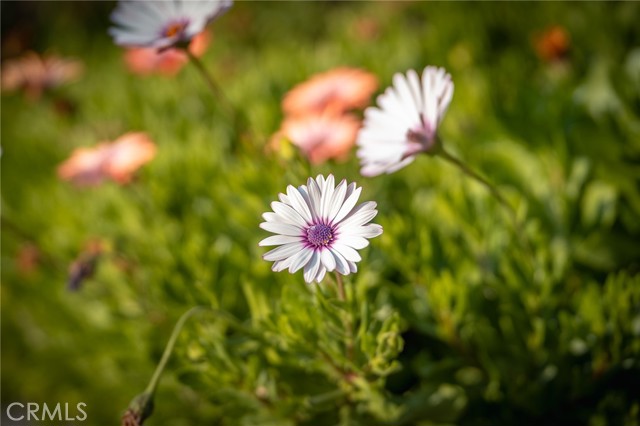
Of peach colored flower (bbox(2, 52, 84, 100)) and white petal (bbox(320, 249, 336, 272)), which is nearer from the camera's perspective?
white petal (bbox(320, 249, 336, 272))

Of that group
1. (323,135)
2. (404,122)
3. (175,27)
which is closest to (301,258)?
(404,122)

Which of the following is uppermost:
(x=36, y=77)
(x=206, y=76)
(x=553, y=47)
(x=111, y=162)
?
(x=36, y=77)

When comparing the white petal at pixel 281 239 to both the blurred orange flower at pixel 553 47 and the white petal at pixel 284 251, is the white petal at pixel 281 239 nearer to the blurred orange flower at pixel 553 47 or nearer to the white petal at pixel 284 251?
the white petal at pixel 284 251

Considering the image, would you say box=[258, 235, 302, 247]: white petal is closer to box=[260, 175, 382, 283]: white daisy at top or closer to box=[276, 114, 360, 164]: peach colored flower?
box=[260, 175, 382, 283]: white daisy at top

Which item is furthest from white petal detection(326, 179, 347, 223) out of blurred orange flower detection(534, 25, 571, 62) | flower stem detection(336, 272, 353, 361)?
blurred orange flower detection(534, 25, 571, 62)

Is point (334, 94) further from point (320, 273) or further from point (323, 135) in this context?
point (320, 273)

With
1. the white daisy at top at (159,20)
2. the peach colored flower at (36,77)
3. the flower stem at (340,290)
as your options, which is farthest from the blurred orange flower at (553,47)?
the peach colored flower at (36,77)
